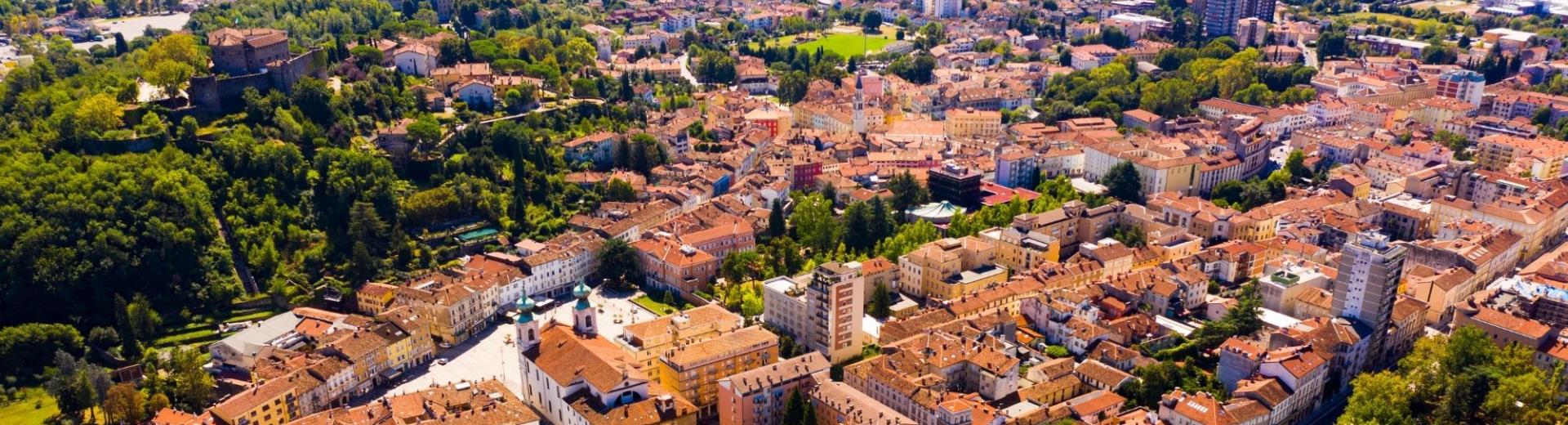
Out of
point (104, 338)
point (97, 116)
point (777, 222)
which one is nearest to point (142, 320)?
point (104, 338)

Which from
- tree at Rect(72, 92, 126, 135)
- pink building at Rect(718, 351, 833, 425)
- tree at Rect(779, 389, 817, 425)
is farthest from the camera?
tree at Rect(72, 92, 126, 135)

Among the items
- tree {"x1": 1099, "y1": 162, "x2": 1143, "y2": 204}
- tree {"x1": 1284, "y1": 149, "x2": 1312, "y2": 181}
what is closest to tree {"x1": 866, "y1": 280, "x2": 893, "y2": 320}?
tree {"x1": 1099, "y1": 162, "x2": 1143, "y2": 204}

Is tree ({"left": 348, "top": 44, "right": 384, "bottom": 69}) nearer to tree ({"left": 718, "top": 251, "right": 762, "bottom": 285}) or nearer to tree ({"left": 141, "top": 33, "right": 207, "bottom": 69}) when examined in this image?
tree ({"left": 141, "top": 33, "right": 207, "bottom": 69})

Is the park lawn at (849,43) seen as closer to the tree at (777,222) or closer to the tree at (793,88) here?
the tree at (793,88)

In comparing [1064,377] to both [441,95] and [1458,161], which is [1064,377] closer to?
[1458,161]

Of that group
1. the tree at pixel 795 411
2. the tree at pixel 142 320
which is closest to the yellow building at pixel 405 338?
the tree at pixel 142 320

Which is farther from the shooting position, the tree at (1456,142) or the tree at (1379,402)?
the tree at (1456,142)
